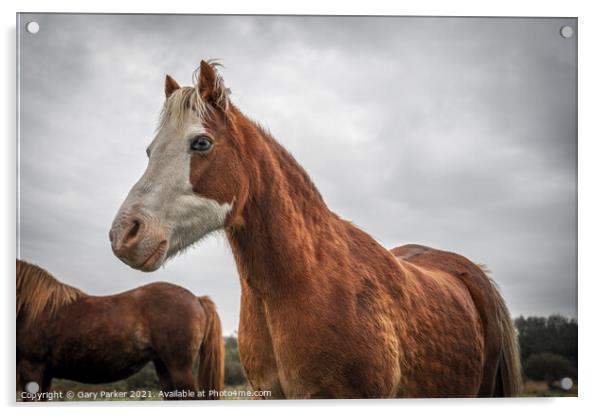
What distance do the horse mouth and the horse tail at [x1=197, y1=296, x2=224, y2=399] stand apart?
36.7 inches

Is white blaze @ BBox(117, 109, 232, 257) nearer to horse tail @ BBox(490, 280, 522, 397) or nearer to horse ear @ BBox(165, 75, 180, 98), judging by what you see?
horse ear @ BBox(165, 75, 180, 98)

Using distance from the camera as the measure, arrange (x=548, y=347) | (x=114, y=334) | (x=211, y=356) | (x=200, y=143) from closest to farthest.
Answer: (x=200, y=143) < (x=548, y=347) < (x=211, y=356) < (x=114, y=334)

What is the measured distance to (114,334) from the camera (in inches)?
146

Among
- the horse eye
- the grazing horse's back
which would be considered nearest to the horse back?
the grazing horse's back

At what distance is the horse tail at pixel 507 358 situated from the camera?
10.4 feet

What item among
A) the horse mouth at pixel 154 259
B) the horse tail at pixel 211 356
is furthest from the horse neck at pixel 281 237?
the horse tail at pixel 211 356

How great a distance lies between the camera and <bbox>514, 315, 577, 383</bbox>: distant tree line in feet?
10.4

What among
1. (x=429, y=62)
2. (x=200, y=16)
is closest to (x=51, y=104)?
(x=200, y=16)

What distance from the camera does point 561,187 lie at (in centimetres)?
326

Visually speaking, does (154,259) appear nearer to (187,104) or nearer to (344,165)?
(187,104)

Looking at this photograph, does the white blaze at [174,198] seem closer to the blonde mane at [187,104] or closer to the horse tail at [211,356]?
the blonde mane at [187,104]

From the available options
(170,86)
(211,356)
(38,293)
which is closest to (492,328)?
(211,356)
